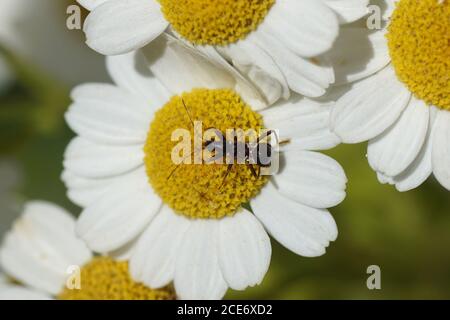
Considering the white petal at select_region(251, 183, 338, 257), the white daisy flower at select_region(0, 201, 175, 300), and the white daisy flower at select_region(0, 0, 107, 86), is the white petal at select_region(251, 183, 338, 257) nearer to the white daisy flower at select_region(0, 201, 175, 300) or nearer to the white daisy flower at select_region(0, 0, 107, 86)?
the white daisy flower at select_region(0, 201, 175, 300)

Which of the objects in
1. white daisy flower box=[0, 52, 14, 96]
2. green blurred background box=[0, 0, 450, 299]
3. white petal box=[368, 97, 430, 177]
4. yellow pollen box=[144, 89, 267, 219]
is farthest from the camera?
white daisy flower box=[0, 52, 14, 96]

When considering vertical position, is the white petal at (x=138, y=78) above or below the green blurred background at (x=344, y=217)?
above

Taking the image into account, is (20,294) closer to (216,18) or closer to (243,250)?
(243,250)

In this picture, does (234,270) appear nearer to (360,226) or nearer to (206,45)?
(206,45)

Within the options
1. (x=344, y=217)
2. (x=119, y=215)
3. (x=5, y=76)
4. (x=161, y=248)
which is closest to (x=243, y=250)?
(x=161, y=248)

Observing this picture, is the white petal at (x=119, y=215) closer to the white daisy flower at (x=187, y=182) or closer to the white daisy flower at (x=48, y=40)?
the white daisy flower at (x=187, y=182)

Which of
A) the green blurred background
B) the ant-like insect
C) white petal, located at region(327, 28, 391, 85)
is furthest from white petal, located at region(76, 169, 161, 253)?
white petal, located at region(327, 28, 391, 85)

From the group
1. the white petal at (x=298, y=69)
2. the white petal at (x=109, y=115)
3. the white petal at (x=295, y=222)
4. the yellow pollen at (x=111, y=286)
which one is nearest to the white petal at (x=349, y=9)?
the white petal at (x=298, y=69)
